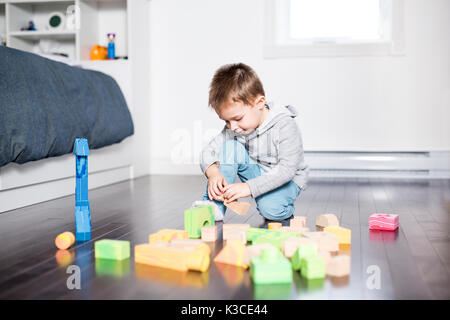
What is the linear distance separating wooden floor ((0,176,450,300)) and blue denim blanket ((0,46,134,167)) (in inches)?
9.7

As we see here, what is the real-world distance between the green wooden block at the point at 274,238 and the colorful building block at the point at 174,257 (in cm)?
19

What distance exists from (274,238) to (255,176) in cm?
54

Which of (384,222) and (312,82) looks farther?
(312,82)

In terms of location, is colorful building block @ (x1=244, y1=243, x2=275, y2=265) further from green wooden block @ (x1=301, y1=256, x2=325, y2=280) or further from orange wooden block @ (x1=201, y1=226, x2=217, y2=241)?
orange wooden block @ (x1=201, y1=226, x2=217, y2=241)

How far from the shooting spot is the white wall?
10.2 ft

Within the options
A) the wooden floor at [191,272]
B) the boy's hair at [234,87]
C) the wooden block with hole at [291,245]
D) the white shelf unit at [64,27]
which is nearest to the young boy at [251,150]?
the boy's hair at [234,87]

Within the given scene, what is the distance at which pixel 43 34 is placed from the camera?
3326 millimetres

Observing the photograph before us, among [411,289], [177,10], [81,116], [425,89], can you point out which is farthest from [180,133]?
[411,289]

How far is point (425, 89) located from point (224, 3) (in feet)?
4.77

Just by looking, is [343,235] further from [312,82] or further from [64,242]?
[312,82]

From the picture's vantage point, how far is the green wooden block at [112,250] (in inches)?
42.9

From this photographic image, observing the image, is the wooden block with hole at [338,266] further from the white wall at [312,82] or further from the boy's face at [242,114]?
the white wall at [312,82]

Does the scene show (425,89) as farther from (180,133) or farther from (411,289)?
(411,289)

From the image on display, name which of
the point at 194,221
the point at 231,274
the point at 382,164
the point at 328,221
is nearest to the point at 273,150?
the point at 328,221
